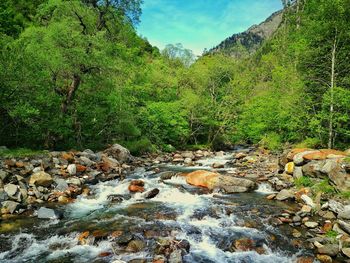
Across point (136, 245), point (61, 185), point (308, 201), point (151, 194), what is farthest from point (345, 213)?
point (61, 185)

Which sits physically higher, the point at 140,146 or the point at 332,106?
the point at 332,106

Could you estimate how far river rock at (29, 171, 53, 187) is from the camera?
15.4 meters

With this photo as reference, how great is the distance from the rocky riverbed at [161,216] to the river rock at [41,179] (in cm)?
5

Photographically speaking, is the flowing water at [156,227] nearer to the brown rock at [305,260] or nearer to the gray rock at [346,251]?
the brown rock at [305,260]

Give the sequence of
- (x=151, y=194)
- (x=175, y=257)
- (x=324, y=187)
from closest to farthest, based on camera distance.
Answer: (x=175, y=257), (x=324, y=187), (x=151, y=194)

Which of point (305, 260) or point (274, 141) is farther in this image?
point (274, 141)

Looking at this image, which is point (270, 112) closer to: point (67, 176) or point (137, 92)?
point (137, 92)

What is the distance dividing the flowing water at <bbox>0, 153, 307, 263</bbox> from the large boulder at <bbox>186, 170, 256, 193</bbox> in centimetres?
89

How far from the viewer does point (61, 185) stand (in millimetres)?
15984

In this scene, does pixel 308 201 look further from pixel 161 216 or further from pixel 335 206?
pixel 161 216

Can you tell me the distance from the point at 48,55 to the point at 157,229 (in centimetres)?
1383

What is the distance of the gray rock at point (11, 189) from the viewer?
13.6 m

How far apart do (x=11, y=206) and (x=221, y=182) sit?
10885mm

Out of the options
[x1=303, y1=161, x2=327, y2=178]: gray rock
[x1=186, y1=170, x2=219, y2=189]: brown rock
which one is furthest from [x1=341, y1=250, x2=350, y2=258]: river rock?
[x1=186, y1=170, x2=219, y2=189]: brown rock
